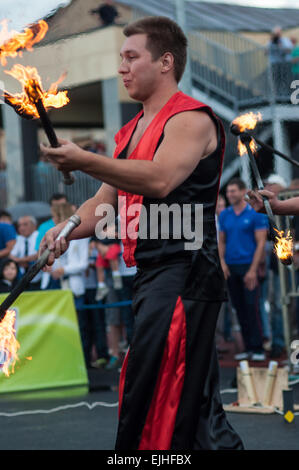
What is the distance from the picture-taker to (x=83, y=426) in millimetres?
5883

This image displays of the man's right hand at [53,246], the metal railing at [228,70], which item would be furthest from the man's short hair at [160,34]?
the metal railing at [228,70]

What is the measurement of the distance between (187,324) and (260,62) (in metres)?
15.0

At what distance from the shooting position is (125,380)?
9.97 feet

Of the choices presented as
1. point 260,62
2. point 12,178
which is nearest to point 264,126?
point 260,62

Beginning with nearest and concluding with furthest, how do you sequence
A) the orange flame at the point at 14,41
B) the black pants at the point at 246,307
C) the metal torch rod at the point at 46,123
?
the metal torch rod at the point at 46,123 → the orange flame at the point at 14,41 → the black pants at the point at 246,307

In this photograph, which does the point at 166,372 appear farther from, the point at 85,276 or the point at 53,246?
the point at 85,276

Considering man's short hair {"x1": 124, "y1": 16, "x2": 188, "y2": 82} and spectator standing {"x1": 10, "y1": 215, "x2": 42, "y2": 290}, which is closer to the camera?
man's short hair {"x1": 124, "y1": 16, "x2": 188, "y2": 82}

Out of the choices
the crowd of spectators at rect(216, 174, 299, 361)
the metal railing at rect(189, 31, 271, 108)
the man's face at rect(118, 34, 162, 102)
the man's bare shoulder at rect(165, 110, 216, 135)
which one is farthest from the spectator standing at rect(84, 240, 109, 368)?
the metal railing at rect(189, 31, 271, 108)

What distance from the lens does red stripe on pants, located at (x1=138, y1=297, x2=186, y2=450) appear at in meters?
2.96

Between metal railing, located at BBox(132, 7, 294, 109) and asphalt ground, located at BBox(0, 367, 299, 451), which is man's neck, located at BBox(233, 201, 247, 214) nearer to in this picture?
asphalt ground, located at BBox(0, 367, 299, 451)

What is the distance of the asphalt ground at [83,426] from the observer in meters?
5.19

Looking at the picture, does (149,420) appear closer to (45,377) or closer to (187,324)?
(187,324)

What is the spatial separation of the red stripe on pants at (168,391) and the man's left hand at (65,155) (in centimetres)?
72

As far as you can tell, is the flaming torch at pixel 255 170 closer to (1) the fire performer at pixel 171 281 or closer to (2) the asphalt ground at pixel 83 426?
(1) the fire performer at pixel 171 281
